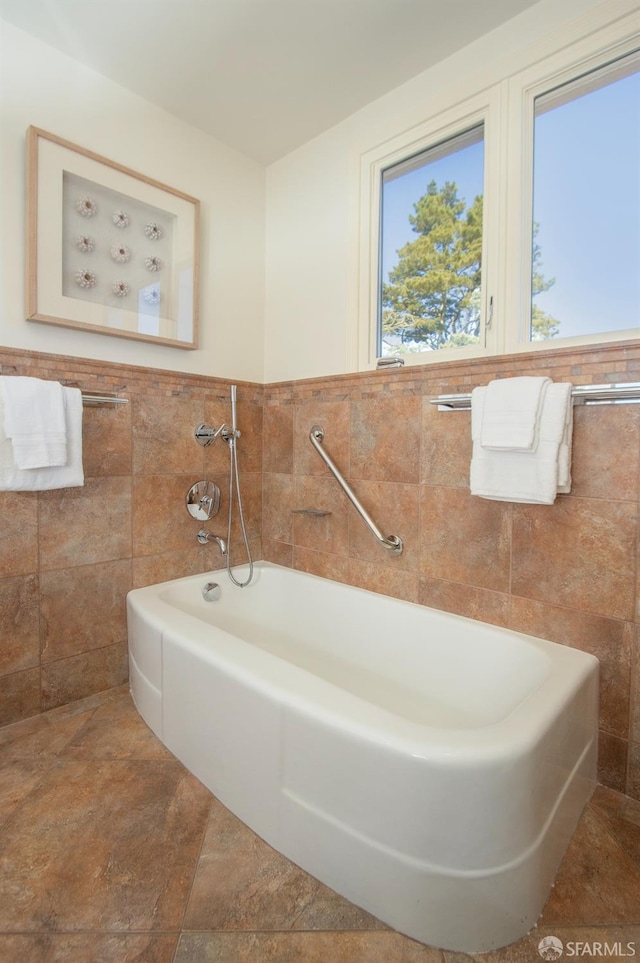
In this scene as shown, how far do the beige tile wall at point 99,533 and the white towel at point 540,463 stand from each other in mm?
1315

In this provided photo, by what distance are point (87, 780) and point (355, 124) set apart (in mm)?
2785

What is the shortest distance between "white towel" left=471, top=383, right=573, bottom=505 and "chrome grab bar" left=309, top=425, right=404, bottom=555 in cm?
50

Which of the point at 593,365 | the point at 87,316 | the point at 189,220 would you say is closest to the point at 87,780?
the point at 87,316

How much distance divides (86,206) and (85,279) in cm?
28

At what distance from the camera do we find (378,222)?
2.05 meters

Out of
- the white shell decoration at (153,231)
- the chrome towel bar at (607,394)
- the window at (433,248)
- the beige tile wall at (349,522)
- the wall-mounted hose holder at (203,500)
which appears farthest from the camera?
the wall-mounted hose holder at (203,500)

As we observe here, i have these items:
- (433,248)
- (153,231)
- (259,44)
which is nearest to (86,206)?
(153,231)

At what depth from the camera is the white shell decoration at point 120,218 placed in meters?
1.91

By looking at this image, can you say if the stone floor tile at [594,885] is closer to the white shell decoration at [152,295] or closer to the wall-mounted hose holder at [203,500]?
the wall-mounted hose holder at [203,500]

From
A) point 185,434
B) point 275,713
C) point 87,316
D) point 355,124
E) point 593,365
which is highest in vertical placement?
point 355,124

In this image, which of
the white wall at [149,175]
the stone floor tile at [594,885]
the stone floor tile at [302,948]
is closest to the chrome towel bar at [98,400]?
the white wall at [149,175]

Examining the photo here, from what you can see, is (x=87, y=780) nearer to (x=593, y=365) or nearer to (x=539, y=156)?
(x=593, y=365)

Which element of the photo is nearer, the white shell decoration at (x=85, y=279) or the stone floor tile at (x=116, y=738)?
the stone floor tile at (x=116, y=738)

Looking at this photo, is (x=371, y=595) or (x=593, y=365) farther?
(x=371, y=595)
